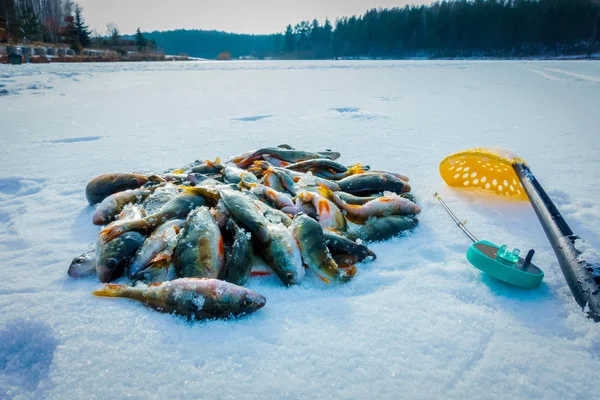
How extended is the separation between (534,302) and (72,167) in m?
6.20

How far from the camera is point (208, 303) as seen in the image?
6.60 feet

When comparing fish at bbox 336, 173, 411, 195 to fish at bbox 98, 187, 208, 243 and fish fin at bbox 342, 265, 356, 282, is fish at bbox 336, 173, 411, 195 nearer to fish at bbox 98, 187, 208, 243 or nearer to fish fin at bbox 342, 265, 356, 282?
fish fin at bbox 342, 265, 356, 282

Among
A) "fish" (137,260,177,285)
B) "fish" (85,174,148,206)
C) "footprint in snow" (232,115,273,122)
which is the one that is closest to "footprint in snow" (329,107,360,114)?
"footprint in snow" (232,115,273,122)

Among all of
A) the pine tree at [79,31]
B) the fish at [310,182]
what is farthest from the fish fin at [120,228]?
the pine tree at [79,31]

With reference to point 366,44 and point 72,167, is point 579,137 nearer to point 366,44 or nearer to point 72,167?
point 72,167

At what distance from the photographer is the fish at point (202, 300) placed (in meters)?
2.01

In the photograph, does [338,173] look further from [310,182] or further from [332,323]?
[332,323]

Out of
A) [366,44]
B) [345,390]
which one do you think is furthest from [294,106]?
[366,44]

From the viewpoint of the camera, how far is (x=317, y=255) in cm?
254

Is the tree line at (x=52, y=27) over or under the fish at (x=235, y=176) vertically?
over

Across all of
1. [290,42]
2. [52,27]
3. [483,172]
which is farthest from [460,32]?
[483,172]

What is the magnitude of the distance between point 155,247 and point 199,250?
1.37ft

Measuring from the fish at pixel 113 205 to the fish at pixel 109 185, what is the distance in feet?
1.24

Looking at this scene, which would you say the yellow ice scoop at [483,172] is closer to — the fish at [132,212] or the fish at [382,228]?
the fish at [382,228]
